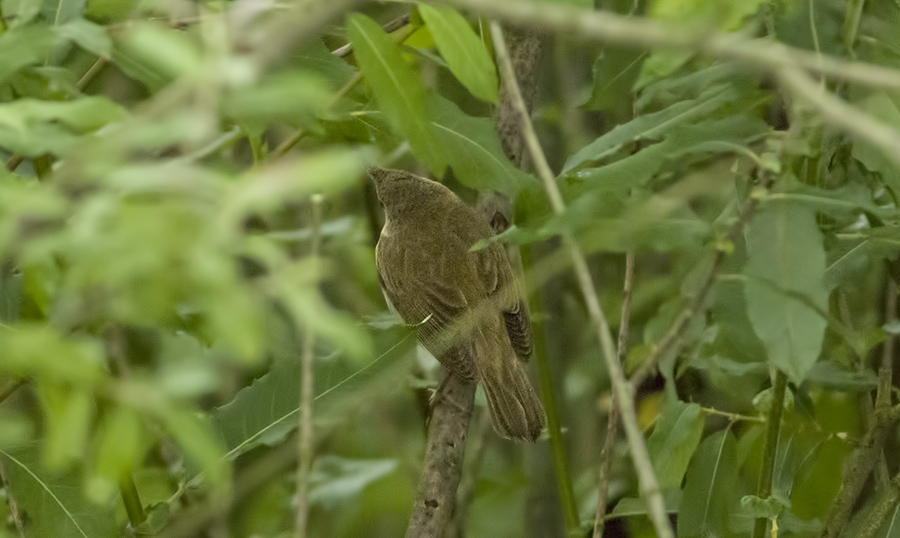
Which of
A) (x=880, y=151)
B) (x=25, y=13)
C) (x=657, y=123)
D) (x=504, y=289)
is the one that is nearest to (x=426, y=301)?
(x=504, y=289)

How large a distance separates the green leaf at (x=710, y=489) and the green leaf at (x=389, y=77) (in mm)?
1103

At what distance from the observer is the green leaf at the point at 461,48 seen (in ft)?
4.52

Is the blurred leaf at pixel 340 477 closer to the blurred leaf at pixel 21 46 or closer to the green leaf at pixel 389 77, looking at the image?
the green leaf at pixel 389 77

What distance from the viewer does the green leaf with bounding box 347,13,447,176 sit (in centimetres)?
151

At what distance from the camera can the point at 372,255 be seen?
3.32m

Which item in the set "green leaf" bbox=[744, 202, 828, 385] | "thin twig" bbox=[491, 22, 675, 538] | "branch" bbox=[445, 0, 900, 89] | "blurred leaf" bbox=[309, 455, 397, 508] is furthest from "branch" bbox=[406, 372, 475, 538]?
"branch" bbox=[445, 0, 900, 89]

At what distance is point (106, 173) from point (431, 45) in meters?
1.65

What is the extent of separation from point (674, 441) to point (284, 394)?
2.97 ft

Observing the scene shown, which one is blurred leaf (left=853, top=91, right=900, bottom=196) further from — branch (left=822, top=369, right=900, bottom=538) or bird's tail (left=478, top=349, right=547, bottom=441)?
bird's tail (left=478, top=349, right=547, bottom=441)

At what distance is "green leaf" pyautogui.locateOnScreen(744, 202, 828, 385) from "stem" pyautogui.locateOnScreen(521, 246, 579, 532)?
906 millimetres

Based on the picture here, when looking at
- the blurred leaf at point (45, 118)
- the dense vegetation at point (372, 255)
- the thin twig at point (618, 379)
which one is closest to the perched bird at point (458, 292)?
the dense vegetation at point (372, 255)

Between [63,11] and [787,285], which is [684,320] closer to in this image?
[787,285]

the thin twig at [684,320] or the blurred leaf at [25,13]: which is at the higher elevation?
the blurred leaf at [25,13]

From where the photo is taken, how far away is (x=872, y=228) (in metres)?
1.89
